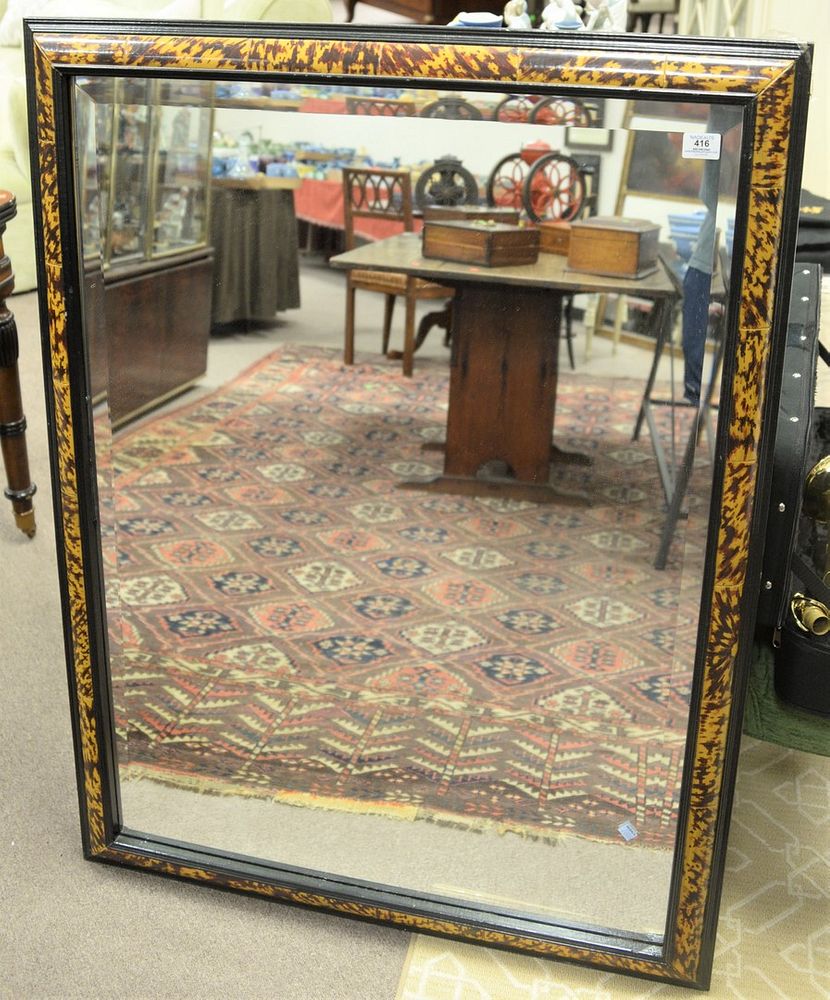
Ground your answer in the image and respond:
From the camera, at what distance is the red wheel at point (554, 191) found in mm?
2131

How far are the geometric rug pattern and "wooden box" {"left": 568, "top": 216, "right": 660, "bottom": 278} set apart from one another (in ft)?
3.37

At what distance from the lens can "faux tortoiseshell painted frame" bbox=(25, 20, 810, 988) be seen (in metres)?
1.00

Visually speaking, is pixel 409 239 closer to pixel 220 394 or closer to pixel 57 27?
pixel 220 394

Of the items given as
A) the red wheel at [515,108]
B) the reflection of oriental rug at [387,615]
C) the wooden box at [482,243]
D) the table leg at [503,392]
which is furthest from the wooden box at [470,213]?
the red wheel at [515,108]

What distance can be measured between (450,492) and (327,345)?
1.51ft

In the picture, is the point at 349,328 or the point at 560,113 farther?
the point at 349,328

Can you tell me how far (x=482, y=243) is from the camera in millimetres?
2254

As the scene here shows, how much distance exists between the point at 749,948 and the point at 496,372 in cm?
142

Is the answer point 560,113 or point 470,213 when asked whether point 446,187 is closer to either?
point 470,213

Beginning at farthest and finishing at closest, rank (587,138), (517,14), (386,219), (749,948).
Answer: (386,219) → (517,14) → (587,138) → (749,948)

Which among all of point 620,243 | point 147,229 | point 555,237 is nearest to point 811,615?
point 620,243

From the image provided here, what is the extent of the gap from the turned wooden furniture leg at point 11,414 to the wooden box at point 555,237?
1.11m

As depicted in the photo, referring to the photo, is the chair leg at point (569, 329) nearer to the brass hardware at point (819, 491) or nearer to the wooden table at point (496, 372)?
the wooden table at point (496, 372)

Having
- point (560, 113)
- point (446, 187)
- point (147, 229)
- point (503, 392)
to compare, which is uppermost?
point (560, 113)
